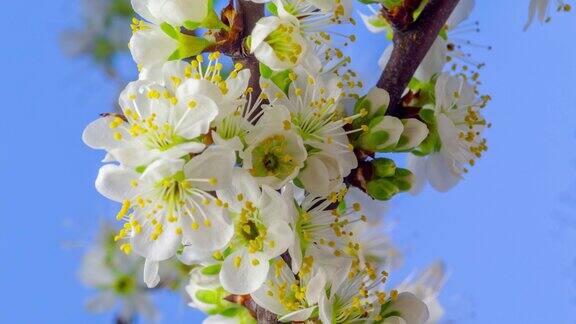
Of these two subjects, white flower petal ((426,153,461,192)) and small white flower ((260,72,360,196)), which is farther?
white flower petal ((426,153,461,192))

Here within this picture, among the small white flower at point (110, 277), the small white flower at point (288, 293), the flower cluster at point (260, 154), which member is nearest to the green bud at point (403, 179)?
the flower cluster at point (260, 154)

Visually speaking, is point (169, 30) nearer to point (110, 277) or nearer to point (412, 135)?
point (412, 135)

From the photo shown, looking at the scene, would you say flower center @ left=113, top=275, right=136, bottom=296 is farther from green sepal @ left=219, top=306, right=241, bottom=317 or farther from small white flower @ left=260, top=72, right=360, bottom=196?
small white flower @ left=260, top=72, right=360, bottom=196

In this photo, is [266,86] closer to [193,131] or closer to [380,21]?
[193,131]

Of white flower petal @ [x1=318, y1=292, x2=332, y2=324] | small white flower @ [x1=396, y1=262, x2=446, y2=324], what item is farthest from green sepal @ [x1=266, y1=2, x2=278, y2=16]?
small white flower @ [x1=396, y1=262, x2=446, y2=324]

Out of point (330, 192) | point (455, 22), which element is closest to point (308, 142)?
point (330, 192)

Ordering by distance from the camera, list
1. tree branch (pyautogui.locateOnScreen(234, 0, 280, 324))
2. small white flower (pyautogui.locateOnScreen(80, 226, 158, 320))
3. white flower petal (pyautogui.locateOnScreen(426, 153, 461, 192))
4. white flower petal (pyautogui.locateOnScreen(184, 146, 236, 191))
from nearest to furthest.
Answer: white flower petal (pyautogui.locateOnScreen(184, 146, 236, 191)), tree branch (pyautogui.locateOnScreen(234, 0, 280, 324)), white flower petal (pyautogui.locateOnScreen(426, 153, 461, 192)), small white flower (pyautogui.locateOnScreen(80, 226, 158, 320))

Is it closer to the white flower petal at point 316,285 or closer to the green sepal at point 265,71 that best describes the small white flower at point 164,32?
the green sepal at point 265,71
